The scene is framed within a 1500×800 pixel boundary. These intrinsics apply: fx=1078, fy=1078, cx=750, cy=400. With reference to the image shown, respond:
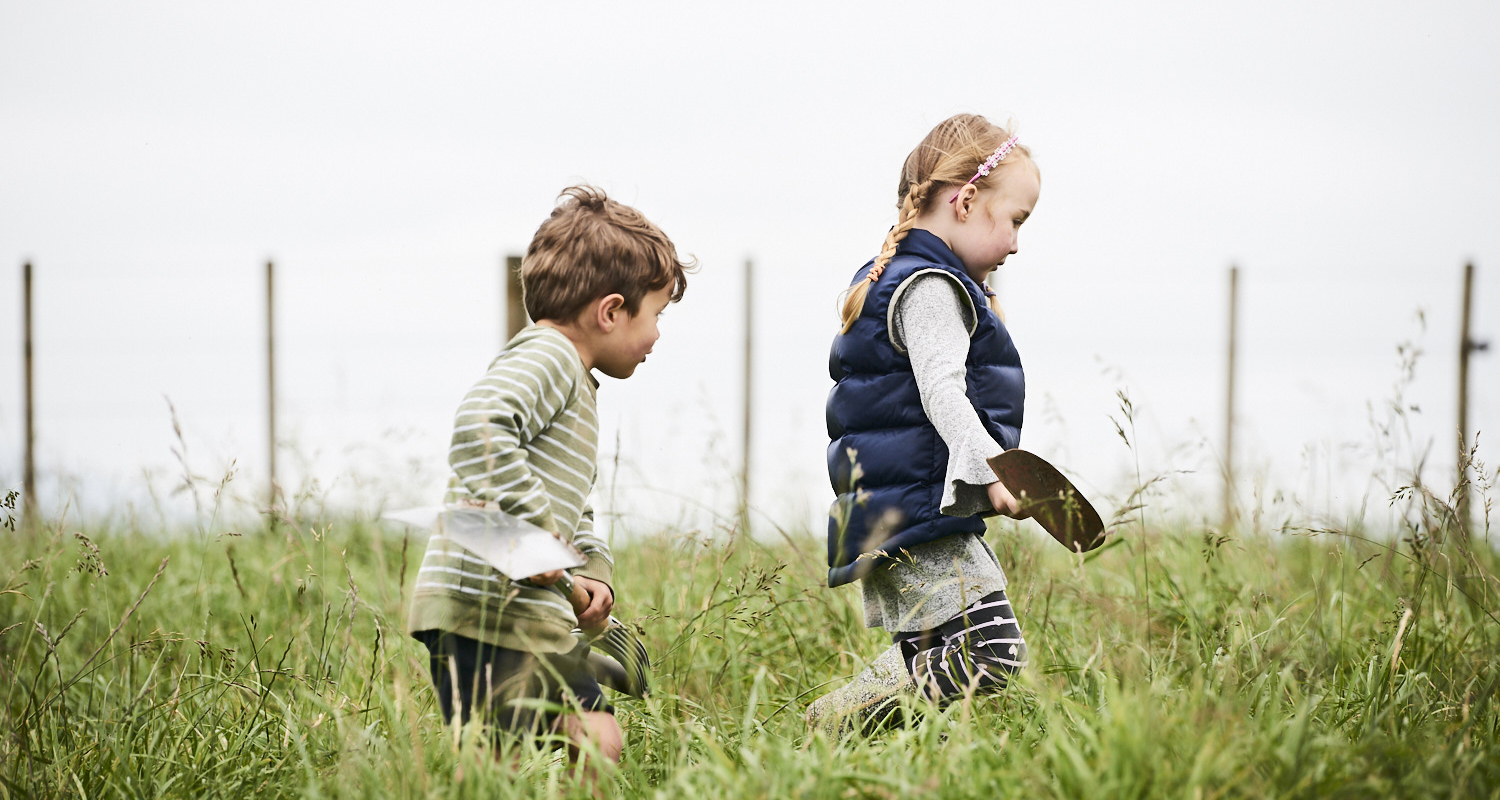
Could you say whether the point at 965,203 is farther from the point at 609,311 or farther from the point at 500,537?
the point at 500,537

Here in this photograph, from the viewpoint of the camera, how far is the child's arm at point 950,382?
211 cm

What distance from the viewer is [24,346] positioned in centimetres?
729

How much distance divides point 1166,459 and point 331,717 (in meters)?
2.78

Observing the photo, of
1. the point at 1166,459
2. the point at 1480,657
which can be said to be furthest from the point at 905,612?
the point at 1166,459

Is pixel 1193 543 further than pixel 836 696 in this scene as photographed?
Yes

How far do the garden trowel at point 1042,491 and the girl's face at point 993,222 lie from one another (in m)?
0.55

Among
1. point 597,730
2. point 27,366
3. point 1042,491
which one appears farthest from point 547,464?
point 27,366

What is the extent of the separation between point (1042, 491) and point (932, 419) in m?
0.27

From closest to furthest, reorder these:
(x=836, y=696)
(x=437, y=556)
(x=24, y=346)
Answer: (x=437, y=556) < (x=836, y=696) < (x=24, y=346)

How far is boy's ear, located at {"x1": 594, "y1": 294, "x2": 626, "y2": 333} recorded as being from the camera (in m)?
2.05

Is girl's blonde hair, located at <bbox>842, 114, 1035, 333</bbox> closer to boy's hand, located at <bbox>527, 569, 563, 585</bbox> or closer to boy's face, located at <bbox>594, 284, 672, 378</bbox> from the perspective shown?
boy's face, located at <bbox>594, 284, 672, 378</bbox>

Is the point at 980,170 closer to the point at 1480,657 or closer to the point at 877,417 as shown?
the point at 877,417

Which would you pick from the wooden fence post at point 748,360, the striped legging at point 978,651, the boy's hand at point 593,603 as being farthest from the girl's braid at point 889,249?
the wooden fence post at point 748,360

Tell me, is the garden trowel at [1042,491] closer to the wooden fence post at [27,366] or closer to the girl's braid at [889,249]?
the girl's braid at [889,249]
